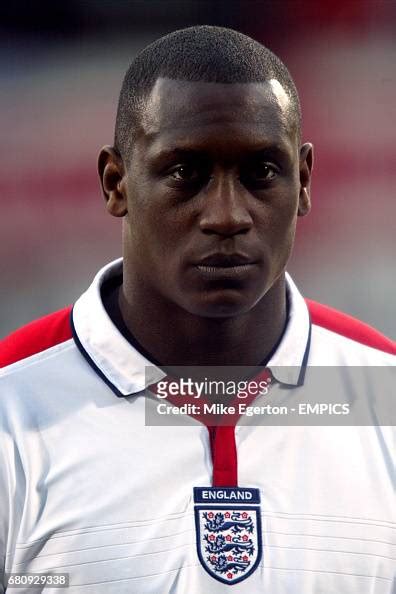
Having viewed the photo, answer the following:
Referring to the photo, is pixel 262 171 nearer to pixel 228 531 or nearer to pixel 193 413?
pixel 193 413

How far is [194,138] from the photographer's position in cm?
146

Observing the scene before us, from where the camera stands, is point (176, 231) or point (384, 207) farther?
point (384, 207)

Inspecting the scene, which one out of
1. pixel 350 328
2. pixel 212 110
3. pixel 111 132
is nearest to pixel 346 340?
pixel 350 328

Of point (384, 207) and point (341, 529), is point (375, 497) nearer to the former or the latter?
point (341, 529)

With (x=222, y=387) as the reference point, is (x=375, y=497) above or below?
below

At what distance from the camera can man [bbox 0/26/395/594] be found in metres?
1.47

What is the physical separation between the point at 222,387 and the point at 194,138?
15.3 inches

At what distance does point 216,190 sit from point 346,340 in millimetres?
400

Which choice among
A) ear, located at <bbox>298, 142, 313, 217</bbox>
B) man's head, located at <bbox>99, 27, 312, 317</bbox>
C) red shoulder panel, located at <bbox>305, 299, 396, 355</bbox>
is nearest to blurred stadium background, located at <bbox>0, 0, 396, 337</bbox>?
red shoulder panel, located at <bbox>305, 299, 396, 355</bbox>

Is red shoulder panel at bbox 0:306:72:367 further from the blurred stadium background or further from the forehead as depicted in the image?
the blurred stadium background

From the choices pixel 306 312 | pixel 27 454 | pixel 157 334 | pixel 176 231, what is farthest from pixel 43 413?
pixel 306 312

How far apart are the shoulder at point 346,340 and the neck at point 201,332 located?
0.12 m

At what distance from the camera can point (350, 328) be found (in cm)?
176

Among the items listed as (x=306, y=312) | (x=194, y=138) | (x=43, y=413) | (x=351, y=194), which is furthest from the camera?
(x=351, y=194)
